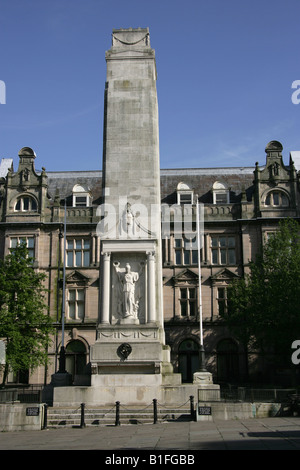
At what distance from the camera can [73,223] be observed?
1884 inches

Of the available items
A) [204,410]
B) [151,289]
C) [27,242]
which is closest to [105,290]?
[151,289]

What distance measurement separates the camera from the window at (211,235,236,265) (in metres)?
47.5

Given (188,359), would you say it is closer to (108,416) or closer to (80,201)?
(80,201)

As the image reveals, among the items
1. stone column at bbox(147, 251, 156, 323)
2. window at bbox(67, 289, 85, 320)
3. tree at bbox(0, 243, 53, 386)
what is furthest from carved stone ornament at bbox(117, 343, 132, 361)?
window at bbox(67, 289, 85, 320)

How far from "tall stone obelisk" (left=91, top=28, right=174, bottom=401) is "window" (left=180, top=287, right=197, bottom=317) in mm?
20371

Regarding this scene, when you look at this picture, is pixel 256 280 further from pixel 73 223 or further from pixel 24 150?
pixel 24 150

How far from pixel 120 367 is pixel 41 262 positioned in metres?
24.5

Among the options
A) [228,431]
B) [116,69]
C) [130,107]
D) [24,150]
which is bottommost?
[228,431]

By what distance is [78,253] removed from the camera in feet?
158

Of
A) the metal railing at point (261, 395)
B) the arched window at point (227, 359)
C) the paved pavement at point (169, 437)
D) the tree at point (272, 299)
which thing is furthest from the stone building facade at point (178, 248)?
the paved pavement at point (169, 437)

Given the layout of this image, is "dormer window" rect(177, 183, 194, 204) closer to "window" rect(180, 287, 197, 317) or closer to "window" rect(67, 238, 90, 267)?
"window" rect(180, 287, 197, 317)

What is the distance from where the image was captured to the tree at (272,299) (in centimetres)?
3706
